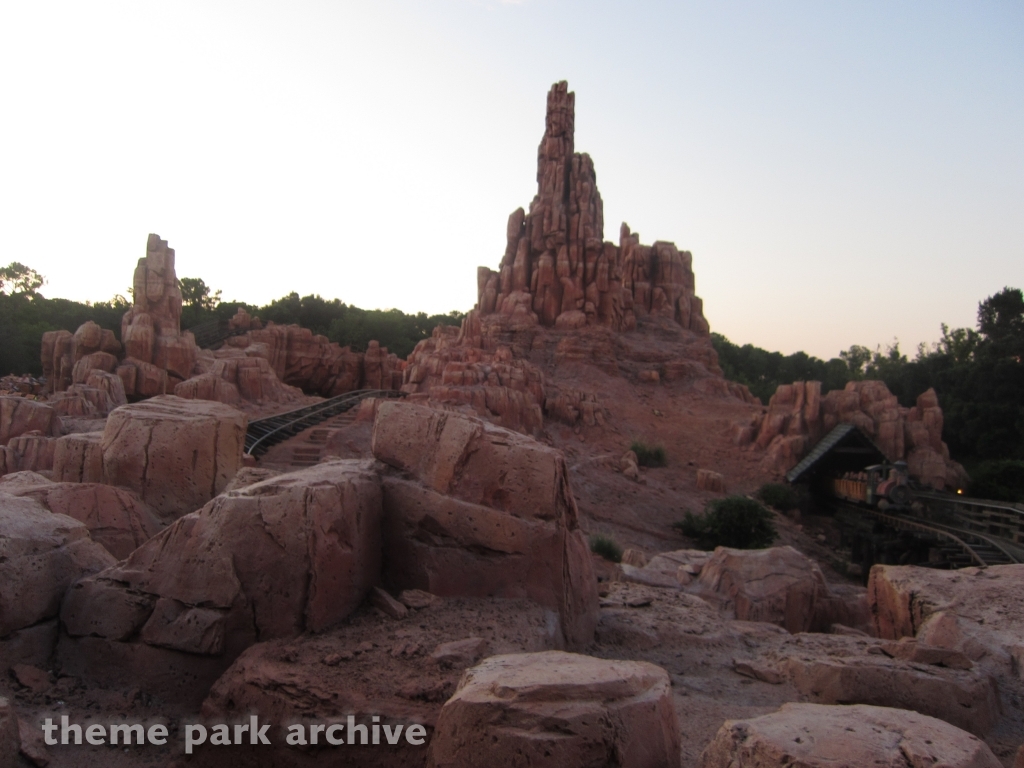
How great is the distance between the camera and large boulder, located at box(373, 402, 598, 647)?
5.62 m

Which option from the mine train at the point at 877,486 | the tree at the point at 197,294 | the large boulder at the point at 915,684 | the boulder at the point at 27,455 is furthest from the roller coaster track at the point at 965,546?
the tree at the point at 197,294

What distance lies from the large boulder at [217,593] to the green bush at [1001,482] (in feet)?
77.8


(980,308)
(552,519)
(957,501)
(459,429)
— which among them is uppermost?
(980,308)

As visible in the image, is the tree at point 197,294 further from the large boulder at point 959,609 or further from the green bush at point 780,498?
the large boulder at point 959,609

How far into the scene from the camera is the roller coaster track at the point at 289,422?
17.8 meters

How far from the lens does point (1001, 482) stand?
73.8 feet

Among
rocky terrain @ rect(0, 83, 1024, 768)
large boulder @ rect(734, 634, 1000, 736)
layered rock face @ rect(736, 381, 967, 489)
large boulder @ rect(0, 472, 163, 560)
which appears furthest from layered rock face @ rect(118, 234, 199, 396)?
large boulder @ rect(734, 634, 1000, 736)

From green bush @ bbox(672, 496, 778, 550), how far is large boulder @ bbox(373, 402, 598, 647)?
1391cm

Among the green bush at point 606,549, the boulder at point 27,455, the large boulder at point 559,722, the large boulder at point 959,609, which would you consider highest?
the boulder at point 27,455

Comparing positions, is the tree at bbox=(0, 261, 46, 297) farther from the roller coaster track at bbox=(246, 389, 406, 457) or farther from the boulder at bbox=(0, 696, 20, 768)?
the boulder at bbox=(0, 696, 20, 768)

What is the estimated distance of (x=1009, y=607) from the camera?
21.9ft

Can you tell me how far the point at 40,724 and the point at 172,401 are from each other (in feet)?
17.8

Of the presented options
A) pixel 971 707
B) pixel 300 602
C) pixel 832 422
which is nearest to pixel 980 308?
pixel 832 422

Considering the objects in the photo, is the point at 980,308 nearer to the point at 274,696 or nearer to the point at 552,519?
the point at 552,519
